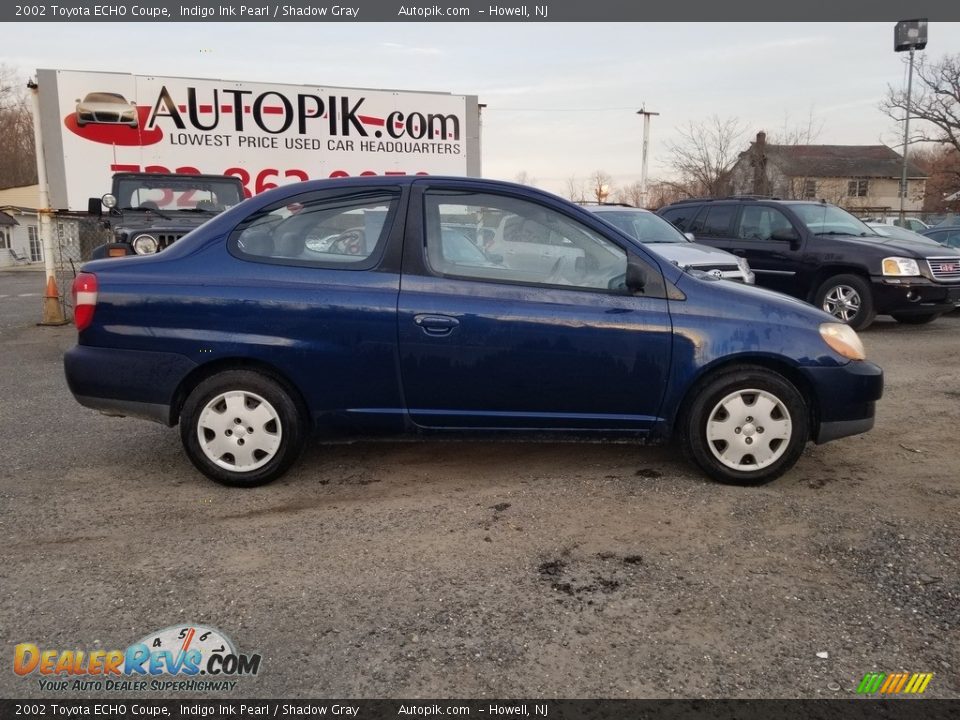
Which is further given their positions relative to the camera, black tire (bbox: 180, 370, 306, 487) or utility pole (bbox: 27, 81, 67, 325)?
utility pole (bbox: 27, 81, 67, 325)

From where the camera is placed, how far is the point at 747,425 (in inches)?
156

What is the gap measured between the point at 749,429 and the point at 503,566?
5.57ft

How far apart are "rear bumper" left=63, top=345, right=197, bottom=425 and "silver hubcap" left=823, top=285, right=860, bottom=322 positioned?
8.73 metres

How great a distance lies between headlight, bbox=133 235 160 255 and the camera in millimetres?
7727

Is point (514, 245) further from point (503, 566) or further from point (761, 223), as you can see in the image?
point (761, 223)

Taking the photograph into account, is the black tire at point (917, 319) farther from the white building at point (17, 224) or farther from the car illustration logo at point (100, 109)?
the white building at point (17, 224)

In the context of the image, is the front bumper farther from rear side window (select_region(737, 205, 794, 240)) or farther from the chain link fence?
the chain link fence

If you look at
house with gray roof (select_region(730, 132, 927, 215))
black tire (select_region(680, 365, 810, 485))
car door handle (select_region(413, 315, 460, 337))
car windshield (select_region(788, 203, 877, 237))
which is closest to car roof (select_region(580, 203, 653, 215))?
car windshield (select_region(788, 203, 877, 237))

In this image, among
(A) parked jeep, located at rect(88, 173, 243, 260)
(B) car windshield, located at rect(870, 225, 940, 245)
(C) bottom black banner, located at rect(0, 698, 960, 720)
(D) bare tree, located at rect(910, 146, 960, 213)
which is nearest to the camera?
(C) bottom black banner, located at rect(0, 698, 960, 720)

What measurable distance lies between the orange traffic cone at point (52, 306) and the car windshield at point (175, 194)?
2.27 meters

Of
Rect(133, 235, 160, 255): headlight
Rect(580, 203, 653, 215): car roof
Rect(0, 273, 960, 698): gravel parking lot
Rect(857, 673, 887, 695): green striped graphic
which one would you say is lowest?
Rect(857, 673, 887, 695): green striped graphic

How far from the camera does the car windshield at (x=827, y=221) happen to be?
10.2m

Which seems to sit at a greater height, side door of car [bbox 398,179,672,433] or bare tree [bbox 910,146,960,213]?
bare tree [bbox 910,146,960,213]

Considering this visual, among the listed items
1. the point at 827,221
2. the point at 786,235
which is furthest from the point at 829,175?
the point at 786,235
